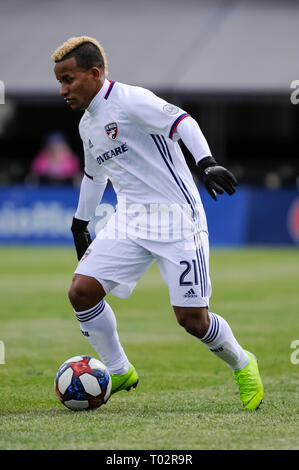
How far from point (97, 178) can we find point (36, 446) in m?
2.32

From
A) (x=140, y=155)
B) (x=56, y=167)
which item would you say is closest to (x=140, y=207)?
(x=140, y=155)

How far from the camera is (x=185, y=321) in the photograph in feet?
20.7

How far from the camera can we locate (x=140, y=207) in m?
6.46

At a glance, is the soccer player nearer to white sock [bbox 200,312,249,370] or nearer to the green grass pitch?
white sock [bbox 200,312,249,370]

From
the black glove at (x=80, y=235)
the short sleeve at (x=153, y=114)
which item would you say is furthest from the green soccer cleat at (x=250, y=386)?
the short sleeve at (x=153, y=114)

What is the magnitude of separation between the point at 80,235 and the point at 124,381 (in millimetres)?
1111

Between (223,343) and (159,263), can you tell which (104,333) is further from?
(223,343)

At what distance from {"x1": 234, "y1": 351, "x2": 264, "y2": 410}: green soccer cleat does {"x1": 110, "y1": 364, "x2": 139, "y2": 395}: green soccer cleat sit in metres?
0.74

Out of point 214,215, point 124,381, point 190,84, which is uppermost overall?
point 124,381

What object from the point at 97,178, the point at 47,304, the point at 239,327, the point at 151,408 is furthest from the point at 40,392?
the point at 47,304

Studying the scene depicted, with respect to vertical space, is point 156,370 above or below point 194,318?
below

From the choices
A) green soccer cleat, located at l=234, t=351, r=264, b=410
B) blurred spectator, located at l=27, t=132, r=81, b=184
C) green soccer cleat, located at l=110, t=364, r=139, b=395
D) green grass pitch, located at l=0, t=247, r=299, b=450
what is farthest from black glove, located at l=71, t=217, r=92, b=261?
blurred spectator, located at l=27, t=132, r=81, b=184

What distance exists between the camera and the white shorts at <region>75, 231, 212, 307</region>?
20.6 ft
